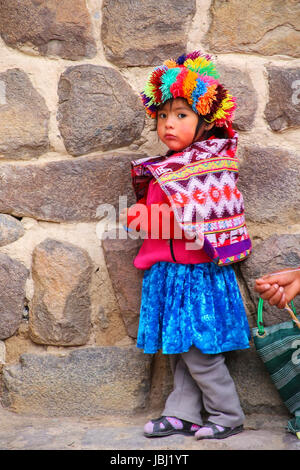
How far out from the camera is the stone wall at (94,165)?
172cm

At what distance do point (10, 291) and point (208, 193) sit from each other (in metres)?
0.65

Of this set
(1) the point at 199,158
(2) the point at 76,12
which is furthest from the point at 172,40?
(1) the point at 199,158

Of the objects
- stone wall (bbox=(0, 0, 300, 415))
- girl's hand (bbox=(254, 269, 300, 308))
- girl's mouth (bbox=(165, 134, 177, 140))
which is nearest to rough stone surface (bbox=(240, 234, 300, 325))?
stone wall (bbox=(0, 0, 300, 415))

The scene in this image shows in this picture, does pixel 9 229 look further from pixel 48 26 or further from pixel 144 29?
pixel 144 29

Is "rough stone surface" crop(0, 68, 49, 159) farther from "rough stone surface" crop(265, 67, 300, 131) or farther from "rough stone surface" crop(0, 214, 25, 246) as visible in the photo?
"rough stone surface" crop(265, 67, 300, 131)

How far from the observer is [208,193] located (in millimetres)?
1587

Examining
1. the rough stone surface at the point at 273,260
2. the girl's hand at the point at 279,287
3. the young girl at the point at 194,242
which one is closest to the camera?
the girl's hand at the point at 279,287

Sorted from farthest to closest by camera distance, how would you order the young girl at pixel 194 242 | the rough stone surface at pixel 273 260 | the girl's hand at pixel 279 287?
the rough stone surface at pixel 273 260
the young girl at pixel 194 242
the girl's hand at pixel 279 287

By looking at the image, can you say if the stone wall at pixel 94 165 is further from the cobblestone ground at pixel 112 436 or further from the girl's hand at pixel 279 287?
the girl's hand at pixel 279 287

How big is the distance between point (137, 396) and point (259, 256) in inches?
21.7

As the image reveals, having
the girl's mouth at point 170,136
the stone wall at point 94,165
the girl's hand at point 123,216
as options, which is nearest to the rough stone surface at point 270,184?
the stone wall at point 94,165

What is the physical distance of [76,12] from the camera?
1.72 m

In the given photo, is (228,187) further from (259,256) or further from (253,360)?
(253,360)

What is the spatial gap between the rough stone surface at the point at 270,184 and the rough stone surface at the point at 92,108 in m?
0.38
